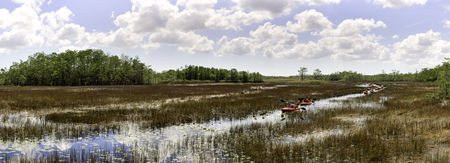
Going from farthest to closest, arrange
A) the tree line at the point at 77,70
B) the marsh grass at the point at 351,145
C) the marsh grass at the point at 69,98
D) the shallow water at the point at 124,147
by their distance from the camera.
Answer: the tree line at the point at 77,70 < the marsh grass at the point at 69,98 < the shallow water at the point at 124,147 < the marsh grass at the point at 351,145

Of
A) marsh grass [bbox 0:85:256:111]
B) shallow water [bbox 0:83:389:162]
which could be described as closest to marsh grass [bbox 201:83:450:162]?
shallow water [bbox 0:83:389:162]

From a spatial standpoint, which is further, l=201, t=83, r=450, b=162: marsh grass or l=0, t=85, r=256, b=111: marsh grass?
l=0, t=85, r=256, b=111: marsh grass

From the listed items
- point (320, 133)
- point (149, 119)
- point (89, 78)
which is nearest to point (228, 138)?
point (320, 133)

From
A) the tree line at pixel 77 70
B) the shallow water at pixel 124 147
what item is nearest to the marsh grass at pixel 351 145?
the shallow water at pixel 124 147

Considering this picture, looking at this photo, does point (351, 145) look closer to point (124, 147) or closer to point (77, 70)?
point (124, 147)

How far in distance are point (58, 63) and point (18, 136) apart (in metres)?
96.9

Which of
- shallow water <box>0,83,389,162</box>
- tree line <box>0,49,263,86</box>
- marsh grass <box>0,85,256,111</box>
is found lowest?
shallow water <box>0,83,389,162</box>

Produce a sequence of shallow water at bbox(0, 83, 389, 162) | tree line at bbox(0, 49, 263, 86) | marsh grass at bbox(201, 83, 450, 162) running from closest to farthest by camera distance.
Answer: marsh grass at bbox(201, 83, 450, 162) → shallow water at bbox(0, 83, 389, 162) → tree line at bbox(0, 49, 263, 86)

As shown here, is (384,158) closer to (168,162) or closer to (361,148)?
(361,148)

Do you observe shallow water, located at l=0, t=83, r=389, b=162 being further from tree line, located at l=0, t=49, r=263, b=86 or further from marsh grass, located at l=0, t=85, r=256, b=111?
tree line, located at l=0, t=49, r=263, b=86

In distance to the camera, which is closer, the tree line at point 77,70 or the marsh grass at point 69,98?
the marsh grass at point 69,98

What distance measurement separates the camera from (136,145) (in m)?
9.23

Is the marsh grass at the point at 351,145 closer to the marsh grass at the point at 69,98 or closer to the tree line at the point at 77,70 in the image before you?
the marsh grass at the point at 69,98

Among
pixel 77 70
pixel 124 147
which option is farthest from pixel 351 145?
pixel 77 70
